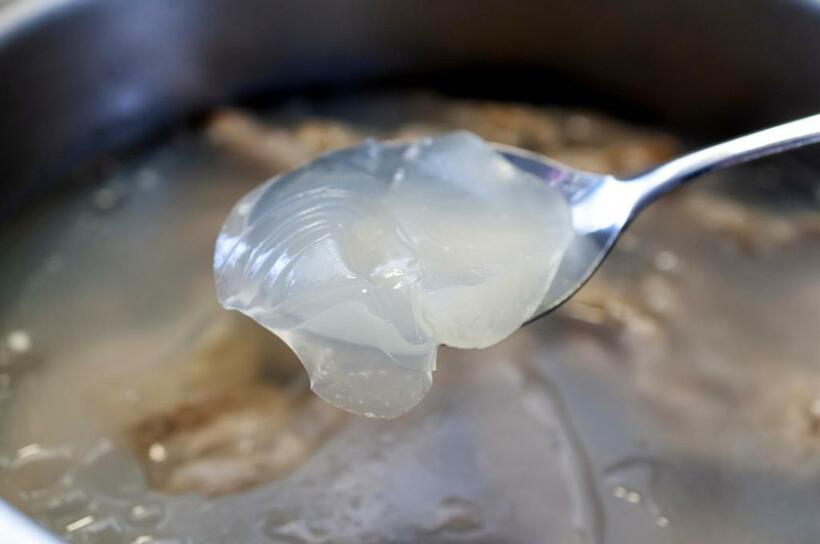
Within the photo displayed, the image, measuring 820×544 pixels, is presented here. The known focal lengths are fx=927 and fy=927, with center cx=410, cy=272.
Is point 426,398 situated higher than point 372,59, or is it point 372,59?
Result: point 372,59

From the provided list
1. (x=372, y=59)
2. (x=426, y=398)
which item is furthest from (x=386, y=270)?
(x=372, y=59)

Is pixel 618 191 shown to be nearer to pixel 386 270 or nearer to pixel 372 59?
pixel 386 270

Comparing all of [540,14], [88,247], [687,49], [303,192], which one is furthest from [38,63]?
[687,49]

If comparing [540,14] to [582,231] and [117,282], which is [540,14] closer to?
[582,231]

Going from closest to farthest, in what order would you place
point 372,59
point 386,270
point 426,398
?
point 386,270
point 426,398
point 372,59

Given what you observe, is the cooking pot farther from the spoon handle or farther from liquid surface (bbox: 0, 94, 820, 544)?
the spoon handle

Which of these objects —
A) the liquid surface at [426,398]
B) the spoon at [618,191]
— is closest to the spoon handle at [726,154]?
the spoon at [618,191]

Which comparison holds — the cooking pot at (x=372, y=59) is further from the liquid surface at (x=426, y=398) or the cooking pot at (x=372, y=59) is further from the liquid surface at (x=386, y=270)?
the liquid surface at (x=386, y=270)
